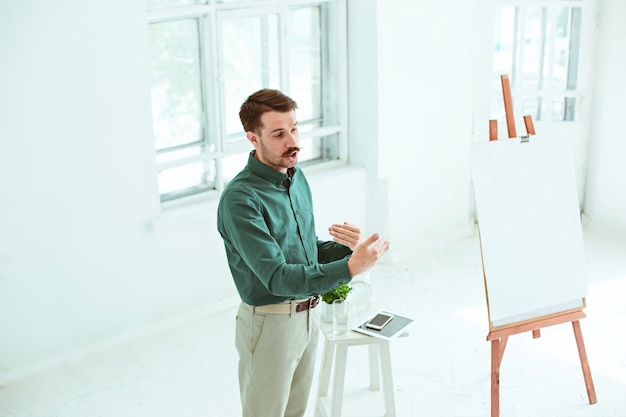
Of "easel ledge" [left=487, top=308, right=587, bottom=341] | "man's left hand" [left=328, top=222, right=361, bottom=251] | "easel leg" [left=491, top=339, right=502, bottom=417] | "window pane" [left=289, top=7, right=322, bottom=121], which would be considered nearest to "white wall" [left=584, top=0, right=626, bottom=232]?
"window pane" [left=289, top=7, right=322, bottom=121]

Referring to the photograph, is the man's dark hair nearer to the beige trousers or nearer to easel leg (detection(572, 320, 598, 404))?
the beige trousers

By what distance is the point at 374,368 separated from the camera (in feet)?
15.2

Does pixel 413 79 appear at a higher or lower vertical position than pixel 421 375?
higher

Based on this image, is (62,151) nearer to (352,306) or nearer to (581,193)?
(352,306)

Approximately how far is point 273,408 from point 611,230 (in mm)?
4622

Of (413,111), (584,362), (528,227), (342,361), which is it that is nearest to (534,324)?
(584,362)

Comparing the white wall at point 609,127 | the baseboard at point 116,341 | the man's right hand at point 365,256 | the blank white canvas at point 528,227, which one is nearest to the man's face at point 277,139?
the man's right hand at point 365,256

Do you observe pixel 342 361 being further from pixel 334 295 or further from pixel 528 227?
pixel 528 227

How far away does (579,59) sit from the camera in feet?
23.5

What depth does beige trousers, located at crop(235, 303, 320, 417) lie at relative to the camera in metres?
3.50

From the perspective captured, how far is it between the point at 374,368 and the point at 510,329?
75 cm

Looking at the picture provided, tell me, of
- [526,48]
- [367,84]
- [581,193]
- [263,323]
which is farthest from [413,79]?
[263,323]

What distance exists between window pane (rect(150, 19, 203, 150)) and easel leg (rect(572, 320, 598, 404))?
275 centimetres

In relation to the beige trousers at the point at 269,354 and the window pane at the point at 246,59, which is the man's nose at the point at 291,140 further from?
the window pane at the point at 246,59
